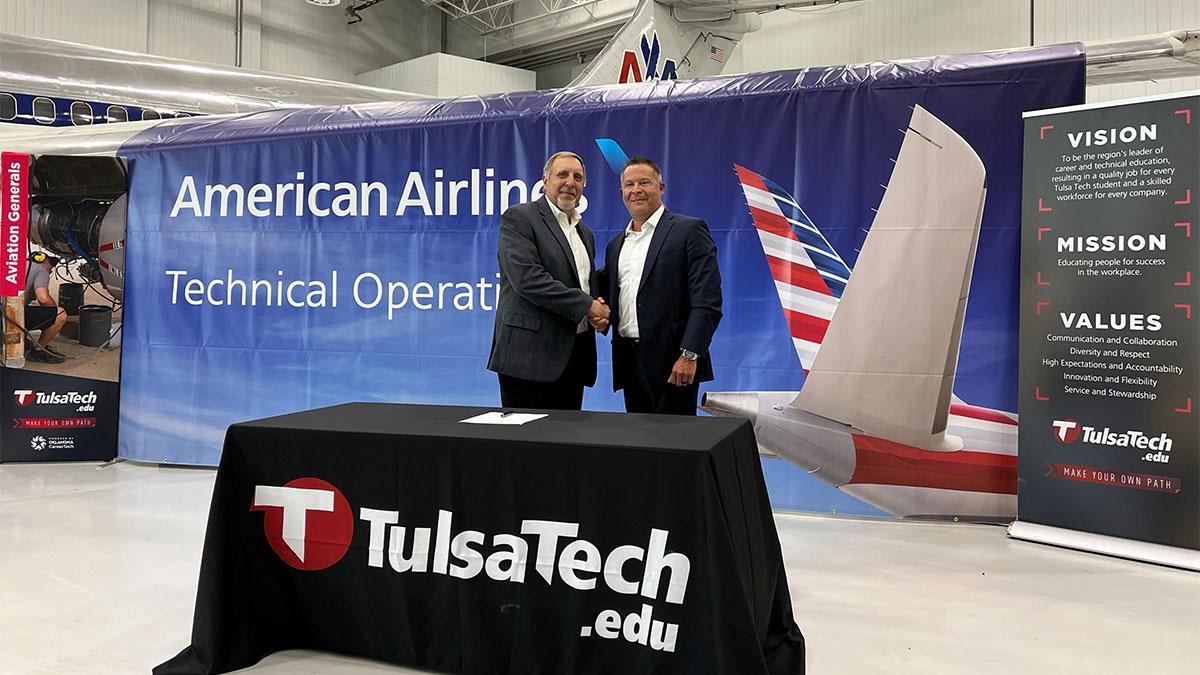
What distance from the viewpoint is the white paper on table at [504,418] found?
2.08 metres

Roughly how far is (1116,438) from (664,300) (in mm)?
1880

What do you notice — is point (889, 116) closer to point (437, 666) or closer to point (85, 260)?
point (437, 666)

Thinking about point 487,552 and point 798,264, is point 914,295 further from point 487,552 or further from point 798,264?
point 487,552

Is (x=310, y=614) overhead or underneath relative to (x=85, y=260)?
underneath

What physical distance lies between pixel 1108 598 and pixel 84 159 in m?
5.29

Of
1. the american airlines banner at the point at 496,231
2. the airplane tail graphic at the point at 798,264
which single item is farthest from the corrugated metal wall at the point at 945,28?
the airplane tail graphic at the point at 798,264

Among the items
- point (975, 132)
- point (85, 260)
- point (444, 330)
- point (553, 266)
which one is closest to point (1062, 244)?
point (975, 132)

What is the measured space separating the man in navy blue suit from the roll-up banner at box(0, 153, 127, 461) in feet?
11.6

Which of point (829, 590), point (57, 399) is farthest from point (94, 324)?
point (829, 590)

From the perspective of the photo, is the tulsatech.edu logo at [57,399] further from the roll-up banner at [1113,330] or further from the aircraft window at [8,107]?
the roll-up banner at [1113,330]

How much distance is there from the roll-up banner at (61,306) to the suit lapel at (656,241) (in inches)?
141

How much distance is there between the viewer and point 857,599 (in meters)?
2.61

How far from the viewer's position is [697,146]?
392 cm

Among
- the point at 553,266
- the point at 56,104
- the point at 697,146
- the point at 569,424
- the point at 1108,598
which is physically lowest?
the point at 1108,598
